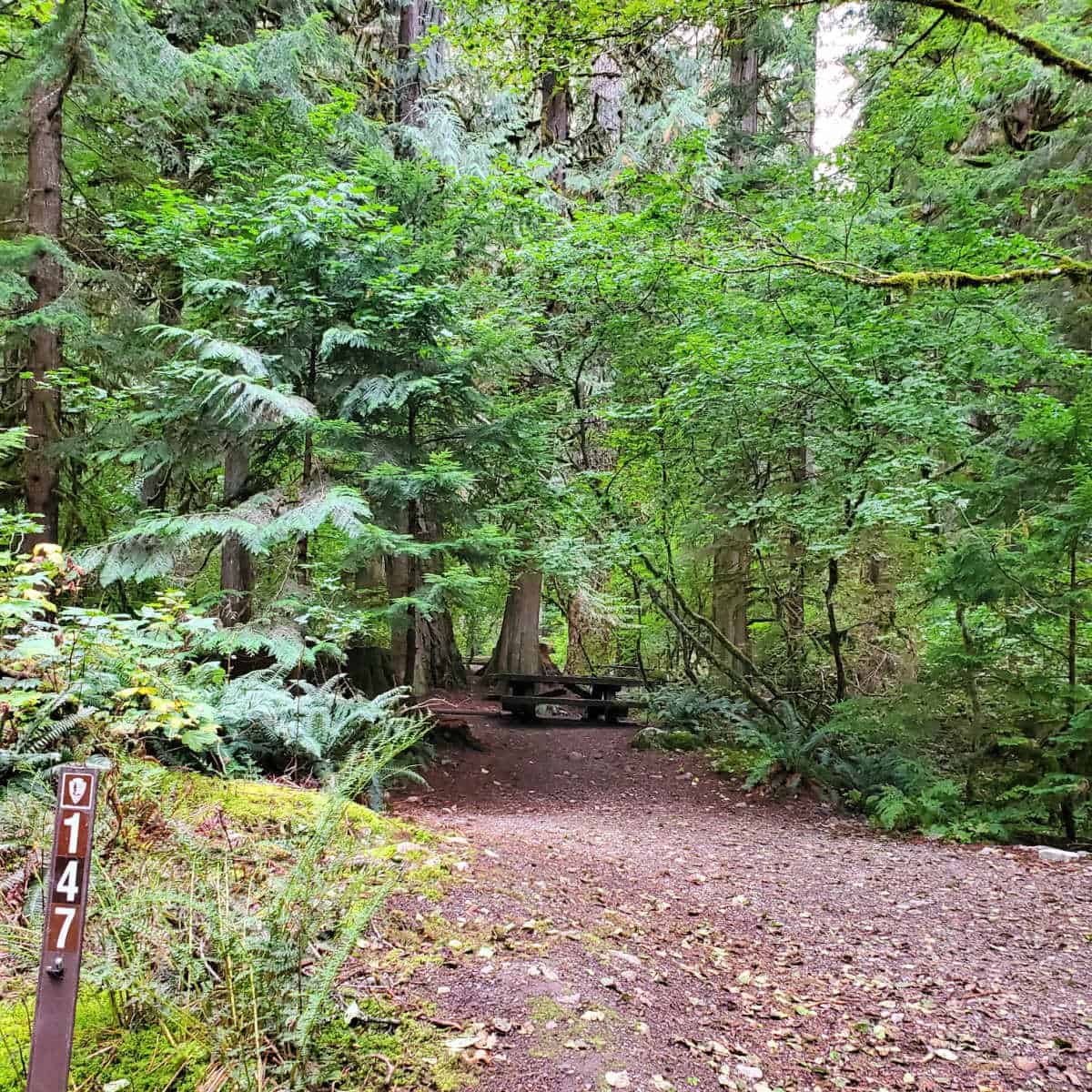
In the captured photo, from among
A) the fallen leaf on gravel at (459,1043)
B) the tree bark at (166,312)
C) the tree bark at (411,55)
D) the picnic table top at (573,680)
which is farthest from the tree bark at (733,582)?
the tree bark at (411,55)

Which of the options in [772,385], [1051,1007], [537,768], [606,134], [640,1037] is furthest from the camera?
[606,134]

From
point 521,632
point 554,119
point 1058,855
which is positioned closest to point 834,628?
point 1058,855

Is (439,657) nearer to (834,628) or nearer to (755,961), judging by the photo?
(834,628)

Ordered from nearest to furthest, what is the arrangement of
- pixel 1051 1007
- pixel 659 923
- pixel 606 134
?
pixel 1051 1007 < pixel 659 923 < pixel 606 134

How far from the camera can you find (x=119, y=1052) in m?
2.04

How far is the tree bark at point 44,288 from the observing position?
7.10 meters

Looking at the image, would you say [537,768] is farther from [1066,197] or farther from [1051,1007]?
[1066,197]

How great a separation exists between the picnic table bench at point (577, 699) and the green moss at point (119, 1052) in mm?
8798

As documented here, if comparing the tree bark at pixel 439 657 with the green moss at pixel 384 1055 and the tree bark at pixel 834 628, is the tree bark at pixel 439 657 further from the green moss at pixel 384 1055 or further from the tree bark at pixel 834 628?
the green moss at pixel 384 1055

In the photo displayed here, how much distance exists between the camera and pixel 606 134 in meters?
13.3

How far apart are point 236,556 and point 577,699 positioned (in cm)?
541

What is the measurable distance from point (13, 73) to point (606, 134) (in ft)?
30.2

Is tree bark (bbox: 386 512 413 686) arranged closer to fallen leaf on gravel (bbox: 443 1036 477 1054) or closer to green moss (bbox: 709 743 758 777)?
green moss (bbox: 709 743 758 777)

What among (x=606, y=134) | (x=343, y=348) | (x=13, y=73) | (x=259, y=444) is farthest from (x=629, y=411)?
(x=606, y=134)
